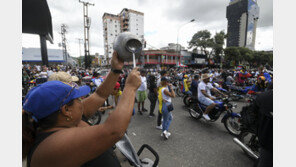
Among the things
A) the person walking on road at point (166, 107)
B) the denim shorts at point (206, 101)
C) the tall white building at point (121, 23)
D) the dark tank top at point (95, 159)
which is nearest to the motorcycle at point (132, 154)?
the dark tank top at point (95, 159)

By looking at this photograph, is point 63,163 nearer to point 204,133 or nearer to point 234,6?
point 204,133

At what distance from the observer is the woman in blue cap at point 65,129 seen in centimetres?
70

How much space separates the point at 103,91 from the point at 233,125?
4063mm

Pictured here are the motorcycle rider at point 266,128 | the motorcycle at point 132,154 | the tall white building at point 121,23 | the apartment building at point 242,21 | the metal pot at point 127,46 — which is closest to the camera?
the metal pot at point 127,46

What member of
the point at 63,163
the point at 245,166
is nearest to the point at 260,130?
the point at 245,166

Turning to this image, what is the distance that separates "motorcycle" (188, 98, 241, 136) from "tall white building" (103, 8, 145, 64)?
180 ft

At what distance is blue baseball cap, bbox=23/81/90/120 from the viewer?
78 cm

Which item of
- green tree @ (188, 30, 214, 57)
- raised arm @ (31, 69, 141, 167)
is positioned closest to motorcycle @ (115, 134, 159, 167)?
raised arm @ (31, 69, 141, 167)

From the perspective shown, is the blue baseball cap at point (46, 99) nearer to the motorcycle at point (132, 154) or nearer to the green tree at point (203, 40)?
the motorcycle at point (132, 154)

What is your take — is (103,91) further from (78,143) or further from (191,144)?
(191,144)

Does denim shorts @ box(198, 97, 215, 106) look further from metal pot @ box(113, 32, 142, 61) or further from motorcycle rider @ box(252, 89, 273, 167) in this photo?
metal pot @ box(113, 32, 142, 61)

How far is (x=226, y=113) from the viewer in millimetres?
3977

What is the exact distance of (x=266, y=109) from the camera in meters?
1.47

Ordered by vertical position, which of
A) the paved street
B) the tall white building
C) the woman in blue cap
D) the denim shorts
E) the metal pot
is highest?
the tall white building
